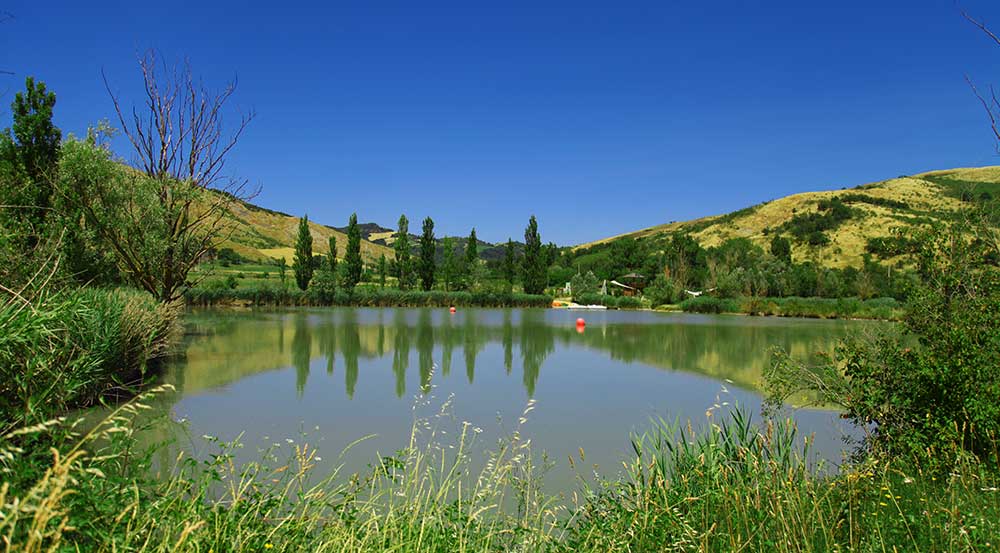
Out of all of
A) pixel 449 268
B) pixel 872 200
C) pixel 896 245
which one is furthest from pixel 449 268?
pixel 872 200

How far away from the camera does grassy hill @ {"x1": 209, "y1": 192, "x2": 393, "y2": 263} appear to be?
276ft

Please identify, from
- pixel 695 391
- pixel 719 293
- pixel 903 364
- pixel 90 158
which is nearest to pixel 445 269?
pixel 719 293

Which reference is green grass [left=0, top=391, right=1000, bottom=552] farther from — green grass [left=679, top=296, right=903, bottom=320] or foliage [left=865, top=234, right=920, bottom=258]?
green grass [left=679, top=296, right=903, bottom=320]

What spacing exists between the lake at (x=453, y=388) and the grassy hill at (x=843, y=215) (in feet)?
153

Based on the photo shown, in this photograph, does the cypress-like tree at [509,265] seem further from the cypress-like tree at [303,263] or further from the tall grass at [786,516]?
the tall grass at [786,516]

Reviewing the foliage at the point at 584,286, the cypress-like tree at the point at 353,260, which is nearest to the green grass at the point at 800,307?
the foliage at the point at 584,286

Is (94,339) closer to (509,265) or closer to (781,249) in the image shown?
(509,265)

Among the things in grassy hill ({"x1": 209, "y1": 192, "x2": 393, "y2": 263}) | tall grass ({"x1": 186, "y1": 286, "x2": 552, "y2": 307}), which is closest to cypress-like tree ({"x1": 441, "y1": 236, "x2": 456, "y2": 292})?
tall grass ({"x1": 186, "y1": 286, "x2": 552, "y2": 307})

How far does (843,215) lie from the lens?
6619 centimetres

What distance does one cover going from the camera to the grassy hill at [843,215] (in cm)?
5881

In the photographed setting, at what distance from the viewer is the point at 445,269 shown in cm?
5028

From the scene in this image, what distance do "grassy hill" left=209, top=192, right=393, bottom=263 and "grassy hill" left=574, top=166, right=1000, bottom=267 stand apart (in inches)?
2010

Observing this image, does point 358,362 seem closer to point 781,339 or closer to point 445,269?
point 781,339

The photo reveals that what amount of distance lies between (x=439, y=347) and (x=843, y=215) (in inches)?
2561
